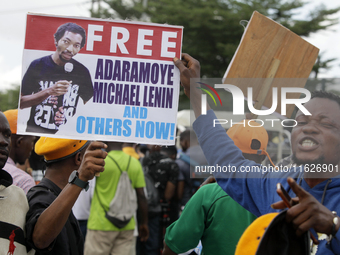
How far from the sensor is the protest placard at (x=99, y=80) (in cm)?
206

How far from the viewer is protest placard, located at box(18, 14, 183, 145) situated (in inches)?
81.3

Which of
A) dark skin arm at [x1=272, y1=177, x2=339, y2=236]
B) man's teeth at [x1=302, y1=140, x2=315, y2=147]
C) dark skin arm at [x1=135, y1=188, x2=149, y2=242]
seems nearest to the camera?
dark skin arm at [x1=272, y1=177, x2=339, y2=236]

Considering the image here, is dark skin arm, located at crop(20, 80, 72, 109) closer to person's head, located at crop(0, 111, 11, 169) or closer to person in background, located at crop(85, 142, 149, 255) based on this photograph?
person's head, located at crop(0, 111, 11, 169)

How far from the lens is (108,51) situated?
2.15 meters

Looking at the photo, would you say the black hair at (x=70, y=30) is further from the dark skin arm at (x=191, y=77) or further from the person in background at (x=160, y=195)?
the person in background at (x=160, y=195)

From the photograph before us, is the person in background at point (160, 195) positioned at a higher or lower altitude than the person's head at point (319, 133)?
lower

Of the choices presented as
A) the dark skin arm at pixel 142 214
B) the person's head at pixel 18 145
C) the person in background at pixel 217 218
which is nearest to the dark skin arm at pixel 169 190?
the dark skin arm at pixel 142 214

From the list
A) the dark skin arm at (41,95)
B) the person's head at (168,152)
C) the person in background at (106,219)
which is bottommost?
the person in background at (106,219)

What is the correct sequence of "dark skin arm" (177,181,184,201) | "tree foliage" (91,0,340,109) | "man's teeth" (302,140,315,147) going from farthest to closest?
"tree foliage" (91,0,340,109) → "dark skin arm" (177,181,184,201) → "man's teeth" (302,140,315,147)

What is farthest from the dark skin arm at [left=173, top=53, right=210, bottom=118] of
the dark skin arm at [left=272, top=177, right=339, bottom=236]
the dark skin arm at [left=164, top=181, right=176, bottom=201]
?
the dark skin arm at [left=164, top=181, right=176, bottom=201]

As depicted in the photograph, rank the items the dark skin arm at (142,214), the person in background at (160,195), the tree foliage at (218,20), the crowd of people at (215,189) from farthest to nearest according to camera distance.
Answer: the tree foliage at (218,20)
the person in background at (160,195)
the dark skin arm at (142,214)
the crowd of people at (215,189)

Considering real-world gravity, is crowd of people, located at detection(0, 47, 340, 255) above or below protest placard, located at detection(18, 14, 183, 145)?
below

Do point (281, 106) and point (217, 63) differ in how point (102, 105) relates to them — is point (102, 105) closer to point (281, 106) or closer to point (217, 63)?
point (281, 106)

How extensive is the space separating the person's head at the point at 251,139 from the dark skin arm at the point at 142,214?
3.33 metres
